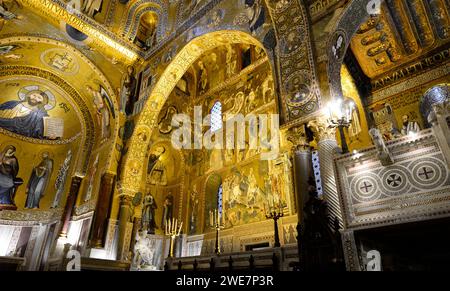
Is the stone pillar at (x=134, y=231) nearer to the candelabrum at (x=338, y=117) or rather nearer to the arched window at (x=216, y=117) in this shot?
the arched window at (x=216, y=117)

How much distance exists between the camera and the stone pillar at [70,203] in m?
11.3

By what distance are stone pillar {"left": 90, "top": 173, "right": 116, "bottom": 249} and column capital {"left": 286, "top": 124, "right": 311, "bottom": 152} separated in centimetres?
762

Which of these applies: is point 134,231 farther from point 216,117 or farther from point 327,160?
point 327,160

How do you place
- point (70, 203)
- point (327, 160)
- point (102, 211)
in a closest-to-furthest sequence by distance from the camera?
point (327, 160) < point (102, 211) < point (70, 203)

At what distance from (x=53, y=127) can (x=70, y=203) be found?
4.42m

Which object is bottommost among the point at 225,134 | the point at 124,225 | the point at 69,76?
the point at 124,225

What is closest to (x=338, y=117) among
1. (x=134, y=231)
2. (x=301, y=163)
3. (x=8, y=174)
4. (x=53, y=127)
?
(x=301, y=163)

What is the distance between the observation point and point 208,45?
10.1m

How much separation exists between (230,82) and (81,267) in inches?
370

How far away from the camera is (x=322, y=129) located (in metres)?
5.21

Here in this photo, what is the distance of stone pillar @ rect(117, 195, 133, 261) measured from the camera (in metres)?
9.59

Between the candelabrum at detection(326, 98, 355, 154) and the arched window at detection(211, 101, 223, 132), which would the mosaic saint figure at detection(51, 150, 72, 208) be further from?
the candelabrum at detection(326, 98, 355, 154)

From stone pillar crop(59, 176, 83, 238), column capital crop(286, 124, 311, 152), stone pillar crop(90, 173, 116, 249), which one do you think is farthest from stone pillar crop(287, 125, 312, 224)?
stone pillar crop(59, 176, 83, 238)

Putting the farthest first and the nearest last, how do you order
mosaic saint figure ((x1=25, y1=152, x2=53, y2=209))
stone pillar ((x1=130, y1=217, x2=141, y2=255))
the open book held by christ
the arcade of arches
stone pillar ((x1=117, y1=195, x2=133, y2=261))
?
the open book held by christ → mosaic saint figure ((x1=25, y1=152, x2=53, y2=209)) → stone pillar ((x1=130, y1=217, x2=141, y2=255)) → stone pillar ((x1=117, y1=195, x2=133, y2=261)) → the arcade of arches
